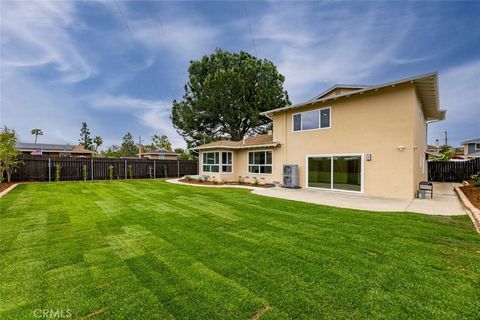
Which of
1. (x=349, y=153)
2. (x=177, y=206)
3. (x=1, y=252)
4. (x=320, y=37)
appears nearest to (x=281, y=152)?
(x=349, y=153)

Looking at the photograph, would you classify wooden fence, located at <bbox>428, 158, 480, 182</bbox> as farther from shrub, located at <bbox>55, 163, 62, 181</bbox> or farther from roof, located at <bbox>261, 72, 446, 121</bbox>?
shrub, located at <bbox>55, 163, 62, 181</bbox>

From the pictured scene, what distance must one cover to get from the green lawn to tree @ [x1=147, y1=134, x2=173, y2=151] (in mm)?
48706

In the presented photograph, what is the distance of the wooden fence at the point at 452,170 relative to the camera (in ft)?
60.5

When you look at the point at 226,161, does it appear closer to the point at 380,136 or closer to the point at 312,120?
the point at 312,120

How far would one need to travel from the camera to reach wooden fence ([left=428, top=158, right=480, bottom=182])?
1845 cm

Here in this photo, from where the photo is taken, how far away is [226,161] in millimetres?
17891

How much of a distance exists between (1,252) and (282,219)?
575 centimetres

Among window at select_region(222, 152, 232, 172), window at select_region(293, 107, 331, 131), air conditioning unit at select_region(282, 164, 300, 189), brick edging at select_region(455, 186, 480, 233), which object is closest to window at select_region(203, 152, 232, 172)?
window at select_region(222, 152, 232, 172)

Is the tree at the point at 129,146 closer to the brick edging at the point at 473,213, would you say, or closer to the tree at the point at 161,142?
the tree at the point at 161,142

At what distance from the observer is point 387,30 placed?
13.3 metres

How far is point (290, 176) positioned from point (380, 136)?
17.0ft

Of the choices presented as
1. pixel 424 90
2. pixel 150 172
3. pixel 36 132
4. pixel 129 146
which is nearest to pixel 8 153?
pixel 150 172

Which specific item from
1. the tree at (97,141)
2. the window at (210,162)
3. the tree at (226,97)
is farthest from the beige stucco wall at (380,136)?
the tree at (97,141)

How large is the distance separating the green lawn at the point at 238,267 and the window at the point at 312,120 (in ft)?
24.3
